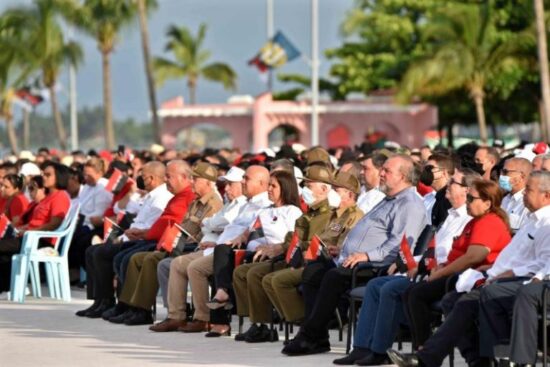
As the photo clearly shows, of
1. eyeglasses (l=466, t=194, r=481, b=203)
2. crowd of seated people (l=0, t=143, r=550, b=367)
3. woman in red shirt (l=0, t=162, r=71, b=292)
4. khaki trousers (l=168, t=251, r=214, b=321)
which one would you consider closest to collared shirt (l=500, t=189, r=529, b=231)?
crowd of seated people (l=0, t=143, r=550, b=367)

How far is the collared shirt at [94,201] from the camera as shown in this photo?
20.8 m

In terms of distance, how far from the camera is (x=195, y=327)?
50.1ft

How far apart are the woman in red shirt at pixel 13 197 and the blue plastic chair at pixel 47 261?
1336 millimetres

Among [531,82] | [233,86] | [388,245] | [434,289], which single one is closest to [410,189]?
[388,245]

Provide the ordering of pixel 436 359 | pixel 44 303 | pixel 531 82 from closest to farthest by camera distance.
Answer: pixel 436 359 < pixel 44 303 < pixel 531 82

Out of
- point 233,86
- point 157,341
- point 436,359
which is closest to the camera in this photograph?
point 436,359

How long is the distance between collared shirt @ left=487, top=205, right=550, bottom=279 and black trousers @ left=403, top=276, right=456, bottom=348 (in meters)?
0.62

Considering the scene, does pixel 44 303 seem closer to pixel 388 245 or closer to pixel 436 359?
pixel 388 245

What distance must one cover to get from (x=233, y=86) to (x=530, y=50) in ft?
131

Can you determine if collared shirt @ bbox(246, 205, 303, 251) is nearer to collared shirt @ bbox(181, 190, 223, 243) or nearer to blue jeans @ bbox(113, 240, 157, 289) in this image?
collared shirt @ bbox(181, 190, 223, 243)

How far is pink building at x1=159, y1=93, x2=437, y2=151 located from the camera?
68.1 m

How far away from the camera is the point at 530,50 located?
5603 cm

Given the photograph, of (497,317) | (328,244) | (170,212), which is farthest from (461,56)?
(497,317)

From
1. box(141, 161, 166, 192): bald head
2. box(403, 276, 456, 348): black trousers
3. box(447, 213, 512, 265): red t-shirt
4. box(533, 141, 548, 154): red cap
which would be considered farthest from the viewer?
box(533, 141, 548, 154): red cap
